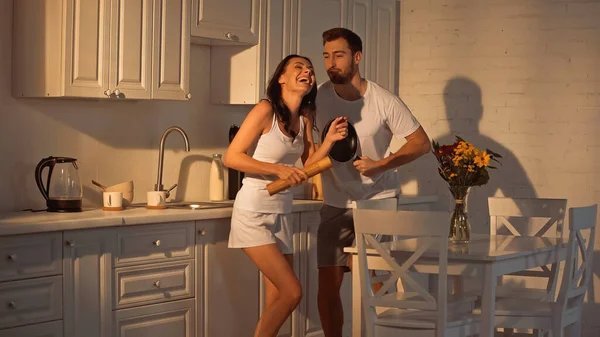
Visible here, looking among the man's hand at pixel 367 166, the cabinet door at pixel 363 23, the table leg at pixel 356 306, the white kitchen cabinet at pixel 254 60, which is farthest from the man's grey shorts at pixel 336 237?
the cabinet door at pixel 363 23

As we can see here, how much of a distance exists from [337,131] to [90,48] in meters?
1.17

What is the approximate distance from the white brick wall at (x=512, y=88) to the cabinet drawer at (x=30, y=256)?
2.54 meters

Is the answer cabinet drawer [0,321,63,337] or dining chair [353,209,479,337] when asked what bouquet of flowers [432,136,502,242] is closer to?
dining chair [353,209,479,337]

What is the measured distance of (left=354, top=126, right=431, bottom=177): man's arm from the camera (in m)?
4.74

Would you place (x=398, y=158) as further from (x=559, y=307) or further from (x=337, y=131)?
(x=559, y=307)

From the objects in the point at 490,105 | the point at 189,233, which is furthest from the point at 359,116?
the point at 490,105

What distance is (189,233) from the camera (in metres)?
4.86

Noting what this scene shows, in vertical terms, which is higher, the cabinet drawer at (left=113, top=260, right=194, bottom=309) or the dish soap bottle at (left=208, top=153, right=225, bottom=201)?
the dish soap bottle at (left=208, top=153, right=225, bottom=201)

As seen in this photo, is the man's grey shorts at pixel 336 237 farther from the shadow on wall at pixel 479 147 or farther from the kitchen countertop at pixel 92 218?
the shadow on wall at pixel 479 147

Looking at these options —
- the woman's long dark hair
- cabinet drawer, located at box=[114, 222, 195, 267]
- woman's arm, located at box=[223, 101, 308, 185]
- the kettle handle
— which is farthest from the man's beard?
the kettle handle

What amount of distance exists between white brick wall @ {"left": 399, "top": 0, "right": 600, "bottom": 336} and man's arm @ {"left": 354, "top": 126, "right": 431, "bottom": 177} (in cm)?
100

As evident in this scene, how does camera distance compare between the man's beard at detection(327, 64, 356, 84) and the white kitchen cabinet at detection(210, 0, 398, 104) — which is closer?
the man's beard at detection(327, 64, 356, 84)

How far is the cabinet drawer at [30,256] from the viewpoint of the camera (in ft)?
13.4

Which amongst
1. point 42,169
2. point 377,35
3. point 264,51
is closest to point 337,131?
point 264,51
